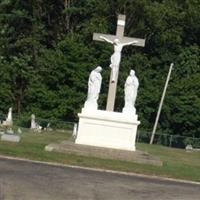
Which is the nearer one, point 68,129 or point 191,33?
point 68,129

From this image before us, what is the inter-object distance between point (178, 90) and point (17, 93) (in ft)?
42.0

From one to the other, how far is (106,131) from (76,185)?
458 inches

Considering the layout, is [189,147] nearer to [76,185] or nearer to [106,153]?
[106,153]

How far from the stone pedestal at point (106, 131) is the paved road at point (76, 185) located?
7.33m

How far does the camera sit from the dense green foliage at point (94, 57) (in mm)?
50656

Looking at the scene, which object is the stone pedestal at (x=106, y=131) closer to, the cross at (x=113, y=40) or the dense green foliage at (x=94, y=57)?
the cross at (x=113, y=40)

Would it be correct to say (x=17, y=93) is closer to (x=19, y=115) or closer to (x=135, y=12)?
(x=19, y=115)

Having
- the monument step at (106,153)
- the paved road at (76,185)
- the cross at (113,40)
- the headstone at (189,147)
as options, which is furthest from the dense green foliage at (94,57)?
the paved road at (76,185)

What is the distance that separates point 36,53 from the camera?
55.2 m

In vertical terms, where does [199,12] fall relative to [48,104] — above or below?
above

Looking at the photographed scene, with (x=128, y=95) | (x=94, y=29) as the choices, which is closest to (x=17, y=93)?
(x=94, y=29)

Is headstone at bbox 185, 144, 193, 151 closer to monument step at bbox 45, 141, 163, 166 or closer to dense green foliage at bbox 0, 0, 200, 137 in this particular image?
dense green foliage at bbox 0, 0, 200, 137

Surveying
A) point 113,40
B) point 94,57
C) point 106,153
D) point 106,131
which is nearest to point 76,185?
point 106,153

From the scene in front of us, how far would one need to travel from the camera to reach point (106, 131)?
85.9 feet
